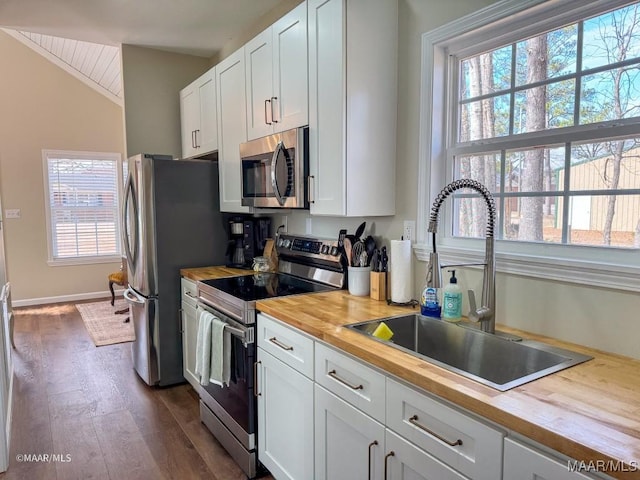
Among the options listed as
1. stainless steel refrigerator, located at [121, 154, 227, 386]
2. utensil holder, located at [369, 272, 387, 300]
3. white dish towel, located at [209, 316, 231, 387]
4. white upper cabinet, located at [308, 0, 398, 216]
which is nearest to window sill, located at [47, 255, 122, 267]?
stainless steel refrigerator, located at [121, 154, 227, 386]

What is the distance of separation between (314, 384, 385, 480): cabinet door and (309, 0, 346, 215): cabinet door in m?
0.87

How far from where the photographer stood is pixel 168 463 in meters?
2.26

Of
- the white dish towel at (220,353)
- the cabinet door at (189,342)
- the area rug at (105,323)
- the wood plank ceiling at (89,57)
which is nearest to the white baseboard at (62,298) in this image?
the area rug at (105,323)

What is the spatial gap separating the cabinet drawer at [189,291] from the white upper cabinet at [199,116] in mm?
1047

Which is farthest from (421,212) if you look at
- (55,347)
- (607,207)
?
(55,347)

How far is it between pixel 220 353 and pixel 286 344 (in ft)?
1.75

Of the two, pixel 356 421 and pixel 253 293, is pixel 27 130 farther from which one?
pixel 356 421

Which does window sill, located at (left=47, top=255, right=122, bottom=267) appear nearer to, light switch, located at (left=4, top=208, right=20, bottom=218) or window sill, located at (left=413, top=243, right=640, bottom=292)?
light switch, located at (left=4, top=208, right=20, bottom=218)

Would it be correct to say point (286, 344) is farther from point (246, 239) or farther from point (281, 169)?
point (246, 239)

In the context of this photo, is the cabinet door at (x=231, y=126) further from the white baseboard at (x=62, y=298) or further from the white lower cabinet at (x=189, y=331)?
the white baseboard at (x=62, y=298)

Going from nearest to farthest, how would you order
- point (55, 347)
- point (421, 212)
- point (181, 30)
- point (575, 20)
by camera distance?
point (575, 20) → point (421, 212) → point (181, 30) → point (55, 347)

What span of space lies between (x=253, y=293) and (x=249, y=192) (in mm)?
781

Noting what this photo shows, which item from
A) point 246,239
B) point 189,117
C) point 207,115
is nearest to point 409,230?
point 246,239

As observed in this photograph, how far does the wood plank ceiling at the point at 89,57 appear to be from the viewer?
4.75 meters
